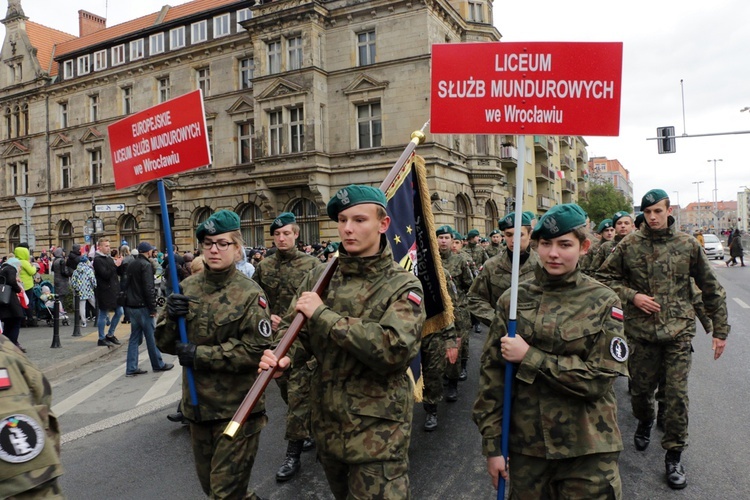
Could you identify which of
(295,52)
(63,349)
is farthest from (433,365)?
(295,52)

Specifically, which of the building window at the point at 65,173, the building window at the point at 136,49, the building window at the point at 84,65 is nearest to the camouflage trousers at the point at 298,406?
the building window at the point at 136,49

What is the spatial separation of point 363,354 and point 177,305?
1.50m

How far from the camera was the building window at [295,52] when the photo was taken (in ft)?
83.3

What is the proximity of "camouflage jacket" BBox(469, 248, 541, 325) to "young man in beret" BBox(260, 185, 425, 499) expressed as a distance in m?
2.75

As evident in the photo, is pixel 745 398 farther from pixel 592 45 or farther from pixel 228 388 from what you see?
pixel 228 388

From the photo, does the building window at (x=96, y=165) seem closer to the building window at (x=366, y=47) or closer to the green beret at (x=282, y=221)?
the building window at (x=366, y=47)

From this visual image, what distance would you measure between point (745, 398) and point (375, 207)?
5734 mm

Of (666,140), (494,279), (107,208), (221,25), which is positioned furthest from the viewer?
(221,25)

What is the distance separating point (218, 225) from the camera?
11.5ft

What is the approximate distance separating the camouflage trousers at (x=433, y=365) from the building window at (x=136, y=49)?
31523 mm

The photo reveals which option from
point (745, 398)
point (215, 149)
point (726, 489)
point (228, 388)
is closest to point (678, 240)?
point (726, 489)

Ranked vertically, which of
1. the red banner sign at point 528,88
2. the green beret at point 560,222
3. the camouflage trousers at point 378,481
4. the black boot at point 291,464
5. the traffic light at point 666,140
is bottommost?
the black boot at point 291,464

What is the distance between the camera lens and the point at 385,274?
270cm

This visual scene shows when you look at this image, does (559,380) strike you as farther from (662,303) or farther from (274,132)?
(274,132)
